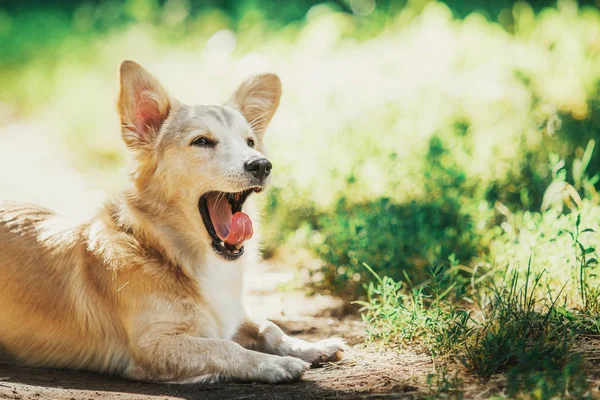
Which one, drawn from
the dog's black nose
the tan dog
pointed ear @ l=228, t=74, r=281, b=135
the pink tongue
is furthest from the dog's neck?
pointed ear @ l=228, t=74, r=281, b=135

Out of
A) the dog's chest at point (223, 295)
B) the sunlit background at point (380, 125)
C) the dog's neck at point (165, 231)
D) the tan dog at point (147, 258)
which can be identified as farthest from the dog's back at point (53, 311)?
the sunlit background at point (380, 125)

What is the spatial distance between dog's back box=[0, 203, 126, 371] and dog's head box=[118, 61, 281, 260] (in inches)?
22.3

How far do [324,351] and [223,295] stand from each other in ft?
2.06

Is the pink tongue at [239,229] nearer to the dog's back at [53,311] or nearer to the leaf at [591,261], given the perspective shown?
the dog's back at [53,311]

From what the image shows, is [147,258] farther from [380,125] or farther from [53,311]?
[380,125]

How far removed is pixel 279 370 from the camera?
11.6 ft

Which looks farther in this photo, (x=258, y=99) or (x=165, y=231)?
(x=258, y=99)

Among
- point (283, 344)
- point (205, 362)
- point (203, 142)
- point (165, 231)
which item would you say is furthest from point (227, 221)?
point (205, 362)

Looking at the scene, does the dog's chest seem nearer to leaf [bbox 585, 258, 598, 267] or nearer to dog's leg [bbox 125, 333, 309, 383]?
dog's leg [bbox 125, 333, 309, 383]

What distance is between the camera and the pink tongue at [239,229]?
4.03 m

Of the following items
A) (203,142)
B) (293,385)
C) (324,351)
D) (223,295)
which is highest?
(203,142)

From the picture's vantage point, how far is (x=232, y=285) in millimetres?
4203

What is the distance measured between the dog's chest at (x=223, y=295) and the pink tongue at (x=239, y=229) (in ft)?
0.59

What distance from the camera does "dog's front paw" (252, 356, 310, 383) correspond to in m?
3.54
